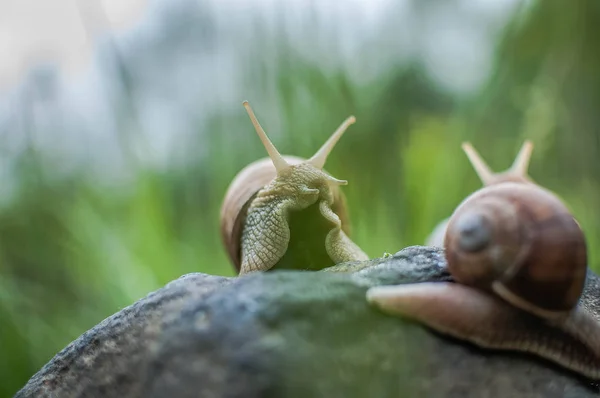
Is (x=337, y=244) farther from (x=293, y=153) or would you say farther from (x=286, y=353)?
(x=293, y=153)

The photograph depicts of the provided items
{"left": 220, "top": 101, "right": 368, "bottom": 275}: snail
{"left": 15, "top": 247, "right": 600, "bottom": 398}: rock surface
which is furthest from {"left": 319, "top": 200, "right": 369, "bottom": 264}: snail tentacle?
{"left": 15, "top": 247, "right": 600, "bottom": 398}: rock surface

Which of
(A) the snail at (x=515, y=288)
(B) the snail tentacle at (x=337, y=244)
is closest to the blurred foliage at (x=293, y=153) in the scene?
(B) the snail tentacle at (x=337, y=244)

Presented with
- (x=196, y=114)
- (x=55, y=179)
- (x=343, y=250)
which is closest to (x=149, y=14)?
(x=196, y=114)

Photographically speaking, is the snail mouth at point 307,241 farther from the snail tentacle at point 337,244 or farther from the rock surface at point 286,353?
the rock surface at point 286,353

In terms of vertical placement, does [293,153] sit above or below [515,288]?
above

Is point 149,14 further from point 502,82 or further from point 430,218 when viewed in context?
point 502,82

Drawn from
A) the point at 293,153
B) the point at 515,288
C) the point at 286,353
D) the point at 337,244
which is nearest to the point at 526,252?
the point at 515,288
